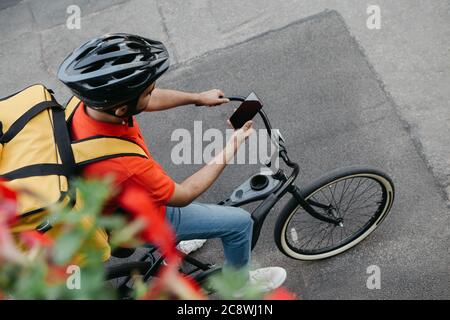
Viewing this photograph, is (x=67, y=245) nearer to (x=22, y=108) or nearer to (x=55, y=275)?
(x=55, y=275)

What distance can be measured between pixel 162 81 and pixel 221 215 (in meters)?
2.81

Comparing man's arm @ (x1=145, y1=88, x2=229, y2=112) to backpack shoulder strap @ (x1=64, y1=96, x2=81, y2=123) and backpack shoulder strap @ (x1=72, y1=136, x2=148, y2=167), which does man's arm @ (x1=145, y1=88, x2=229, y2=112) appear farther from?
backpack shoulder strap @ (x1=72, y1=136, x2=148, y2=167)

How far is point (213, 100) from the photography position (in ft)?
10.7

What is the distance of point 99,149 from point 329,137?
9.35ft

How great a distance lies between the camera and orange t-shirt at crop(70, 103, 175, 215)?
2.44 metres

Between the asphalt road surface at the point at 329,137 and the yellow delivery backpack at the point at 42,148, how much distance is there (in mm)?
2215

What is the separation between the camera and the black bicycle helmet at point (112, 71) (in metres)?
2.57

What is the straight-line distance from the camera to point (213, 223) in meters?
3.20

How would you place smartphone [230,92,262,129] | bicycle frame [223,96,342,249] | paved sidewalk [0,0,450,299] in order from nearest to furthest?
smartphone [230,92,262,129] < bicycle frame [223,96,342,249] < paved sidewalk [0,0,450,299]

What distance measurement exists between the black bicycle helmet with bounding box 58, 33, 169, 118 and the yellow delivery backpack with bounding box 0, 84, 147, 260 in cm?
17

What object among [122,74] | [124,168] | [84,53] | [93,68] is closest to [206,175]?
[124,168]

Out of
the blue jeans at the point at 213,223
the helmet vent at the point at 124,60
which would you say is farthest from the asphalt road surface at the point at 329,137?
the helmet vent at the point at 124,60

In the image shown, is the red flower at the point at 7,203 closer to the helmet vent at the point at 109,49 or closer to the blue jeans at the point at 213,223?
the helmet vent at the point at 109,49

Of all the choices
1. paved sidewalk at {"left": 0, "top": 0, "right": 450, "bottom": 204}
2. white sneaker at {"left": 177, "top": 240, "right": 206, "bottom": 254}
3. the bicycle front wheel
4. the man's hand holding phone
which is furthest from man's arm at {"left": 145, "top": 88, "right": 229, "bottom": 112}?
paved sidewalk at {"left": 0, "top": 0, "right": 450, "bottom": 204}
